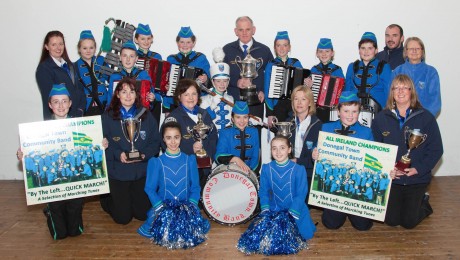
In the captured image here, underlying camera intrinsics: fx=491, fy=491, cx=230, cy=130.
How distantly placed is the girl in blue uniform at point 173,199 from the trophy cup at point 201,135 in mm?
176

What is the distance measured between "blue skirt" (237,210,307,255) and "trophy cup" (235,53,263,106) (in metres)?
2.10

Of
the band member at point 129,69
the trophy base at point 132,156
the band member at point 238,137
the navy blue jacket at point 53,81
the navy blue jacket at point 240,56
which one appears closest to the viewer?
the trophy base at point 132,156

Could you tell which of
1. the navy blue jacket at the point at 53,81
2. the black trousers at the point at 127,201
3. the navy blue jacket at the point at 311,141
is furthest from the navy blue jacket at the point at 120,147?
the navy blue jacket at the point at 311,141

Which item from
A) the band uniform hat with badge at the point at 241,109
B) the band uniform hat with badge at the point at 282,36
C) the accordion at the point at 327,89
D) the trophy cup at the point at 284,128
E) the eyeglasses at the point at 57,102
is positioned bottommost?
the trophy cup at the point at 284,128

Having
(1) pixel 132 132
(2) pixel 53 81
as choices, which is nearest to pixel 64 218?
(1) pixel 132 132

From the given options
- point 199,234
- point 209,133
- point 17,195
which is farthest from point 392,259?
point 17,195

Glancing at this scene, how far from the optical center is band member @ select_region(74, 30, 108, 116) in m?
6.29

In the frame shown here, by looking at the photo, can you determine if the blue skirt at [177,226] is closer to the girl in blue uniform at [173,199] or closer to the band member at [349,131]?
the girl in blue uniform at [173,199]

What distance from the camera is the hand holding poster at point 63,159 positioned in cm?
Result: 479

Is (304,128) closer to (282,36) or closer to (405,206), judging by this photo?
(405,206)

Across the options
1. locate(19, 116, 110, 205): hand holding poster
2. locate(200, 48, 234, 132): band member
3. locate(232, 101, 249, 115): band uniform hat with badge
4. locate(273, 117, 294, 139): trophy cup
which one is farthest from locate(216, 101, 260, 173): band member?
locate(19, 116, 110, 205): hand holding poster

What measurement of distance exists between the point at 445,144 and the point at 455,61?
126 cm

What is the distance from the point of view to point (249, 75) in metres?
6.45

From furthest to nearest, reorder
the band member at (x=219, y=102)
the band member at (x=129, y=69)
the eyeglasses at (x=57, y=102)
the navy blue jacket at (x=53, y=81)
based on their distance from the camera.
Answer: the band member at (x=219, y=102) → the band member at (x=129, y=69) → the navy blue jacket at (x=53, y=81) → the eyeglasses at (x=57, y=102)
